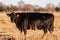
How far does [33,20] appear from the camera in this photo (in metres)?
12.9

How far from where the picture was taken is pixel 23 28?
41.4 ft

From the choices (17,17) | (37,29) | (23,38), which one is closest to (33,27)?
(37,29)

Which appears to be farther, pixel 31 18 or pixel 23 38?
pixel 31 18

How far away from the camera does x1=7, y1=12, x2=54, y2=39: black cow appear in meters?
12.7

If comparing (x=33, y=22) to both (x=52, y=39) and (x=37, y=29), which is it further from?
(x=52, y=39)

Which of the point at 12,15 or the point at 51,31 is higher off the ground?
the point at 12,15

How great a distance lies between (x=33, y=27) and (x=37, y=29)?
0.77 ft

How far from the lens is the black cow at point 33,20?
12.7 meters

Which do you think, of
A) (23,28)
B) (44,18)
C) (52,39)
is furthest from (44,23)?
(52,39)

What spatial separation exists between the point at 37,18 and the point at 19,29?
1.20 meters

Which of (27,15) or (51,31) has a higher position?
(27,15)

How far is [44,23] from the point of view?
42.3 feet

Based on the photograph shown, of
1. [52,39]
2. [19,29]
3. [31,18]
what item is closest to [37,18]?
[31,18]

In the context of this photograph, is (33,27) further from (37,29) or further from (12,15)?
(12,15)
